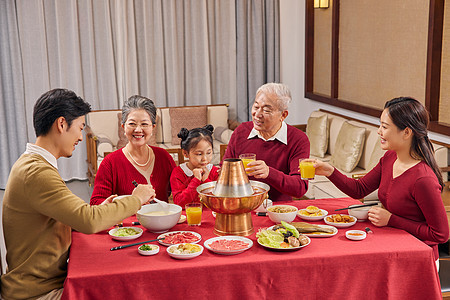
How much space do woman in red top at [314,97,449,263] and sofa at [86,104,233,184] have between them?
12.7ft

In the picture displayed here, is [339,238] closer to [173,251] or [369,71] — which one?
[173,251]

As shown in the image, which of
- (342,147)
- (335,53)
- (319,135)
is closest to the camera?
(342,147)

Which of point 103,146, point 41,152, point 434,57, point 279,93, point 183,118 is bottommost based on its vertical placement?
point 103,146

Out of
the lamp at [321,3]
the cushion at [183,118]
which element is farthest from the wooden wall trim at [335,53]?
the cushion at [183,118]

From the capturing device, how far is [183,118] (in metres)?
6.65

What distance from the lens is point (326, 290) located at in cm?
205

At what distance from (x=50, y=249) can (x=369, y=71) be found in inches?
161

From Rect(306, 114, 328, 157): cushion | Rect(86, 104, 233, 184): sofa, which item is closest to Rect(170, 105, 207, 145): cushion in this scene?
Rect(86, 104, 233, 184): sofa

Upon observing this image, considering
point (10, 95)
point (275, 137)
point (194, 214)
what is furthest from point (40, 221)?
point (10, 95)

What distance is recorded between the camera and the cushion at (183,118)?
21.7 feet

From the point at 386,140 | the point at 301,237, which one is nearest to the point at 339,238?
the point at 301,237

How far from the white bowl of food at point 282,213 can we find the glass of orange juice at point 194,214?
318 mm

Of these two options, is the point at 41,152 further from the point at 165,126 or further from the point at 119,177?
the point at 165,126

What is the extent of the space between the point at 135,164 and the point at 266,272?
107 centimetres
